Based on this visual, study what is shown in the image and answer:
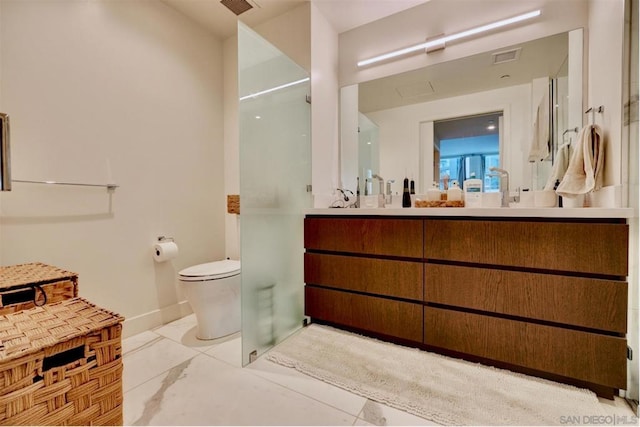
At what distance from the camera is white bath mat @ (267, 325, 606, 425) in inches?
45.8

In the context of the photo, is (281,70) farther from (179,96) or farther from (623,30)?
(623,30)

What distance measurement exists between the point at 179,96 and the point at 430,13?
6.40 feet

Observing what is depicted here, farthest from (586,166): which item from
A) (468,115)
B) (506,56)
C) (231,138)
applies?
(231,138)

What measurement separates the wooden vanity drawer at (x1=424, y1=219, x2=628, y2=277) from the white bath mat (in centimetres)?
54

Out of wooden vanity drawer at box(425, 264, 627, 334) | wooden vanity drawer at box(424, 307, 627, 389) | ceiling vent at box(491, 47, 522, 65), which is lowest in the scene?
wooden vanity drawer at box(424, 307, 627, 389)

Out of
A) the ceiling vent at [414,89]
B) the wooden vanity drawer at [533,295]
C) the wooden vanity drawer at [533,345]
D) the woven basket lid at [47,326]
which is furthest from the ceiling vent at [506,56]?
the woven basket lid at [47,326]

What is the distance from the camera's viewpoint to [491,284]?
4.71ft

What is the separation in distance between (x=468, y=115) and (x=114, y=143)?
2.36 m

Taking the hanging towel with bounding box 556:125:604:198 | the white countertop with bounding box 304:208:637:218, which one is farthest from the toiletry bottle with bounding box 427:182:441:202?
the hanging towel with bounding box 556:125:604:198

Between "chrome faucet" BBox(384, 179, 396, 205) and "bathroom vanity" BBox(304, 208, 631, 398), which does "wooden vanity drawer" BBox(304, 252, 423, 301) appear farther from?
"chrome faucet" BBox(384, 179, 396, 205)

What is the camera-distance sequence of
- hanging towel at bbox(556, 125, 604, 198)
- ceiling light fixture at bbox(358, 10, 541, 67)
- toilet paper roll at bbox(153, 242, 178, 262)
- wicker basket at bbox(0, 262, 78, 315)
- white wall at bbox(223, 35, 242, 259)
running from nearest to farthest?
wicker basket at bbox(0, 262, 78, 315) → hanging towel at bbox(556, 125, 604, 198) → ceiling light fixture at bbox(358, 10, 541, 67) → toilet paper roll at bbox(153, 242, 178, 262) → white wall at bbox(223, 35, 242, 259)

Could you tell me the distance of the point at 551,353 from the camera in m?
1.32

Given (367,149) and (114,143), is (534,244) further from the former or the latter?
(114,143)

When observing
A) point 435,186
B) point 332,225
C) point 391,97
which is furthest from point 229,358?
point 391,97
